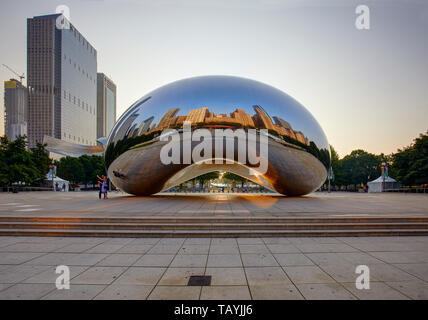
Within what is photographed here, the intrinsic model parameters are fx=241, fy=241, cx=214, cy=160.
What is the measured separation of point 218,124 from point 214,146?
1.28m

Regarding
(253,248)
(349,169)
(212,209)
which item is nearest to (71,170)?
(212,209)

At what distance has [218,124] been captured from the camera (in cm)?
1238

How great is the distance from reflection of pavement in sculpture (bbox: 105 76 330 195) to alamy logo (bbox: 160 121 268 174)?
222 mm

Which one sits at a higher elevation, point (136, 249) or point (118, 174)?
point (118, 174)

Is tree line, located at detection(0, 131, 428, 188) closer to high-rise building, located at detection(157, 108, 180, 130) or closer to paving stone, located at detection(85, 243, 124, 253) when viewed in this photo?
high-rise building, located at detection(157, 108, 180, 130)

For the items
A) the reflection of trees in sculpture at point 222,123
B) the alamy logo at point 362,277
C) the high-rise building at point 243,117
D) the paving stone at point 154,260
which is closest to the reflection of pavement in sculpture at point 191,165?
the reflection of trees in sculpture at point 222,123

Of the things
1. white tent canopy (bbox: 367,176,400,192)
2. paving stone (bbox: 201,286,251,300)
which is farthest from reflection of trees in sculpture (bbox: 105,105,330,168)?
white tent canopy (bbox: 367,176,400,192)

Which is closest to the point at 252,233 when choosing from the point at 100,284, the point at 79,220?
the point at 100,284

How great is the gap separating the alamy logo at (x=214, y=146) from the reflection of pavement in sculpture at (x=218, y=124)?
0.22m

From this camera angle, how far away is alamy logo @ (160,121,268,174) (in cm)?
1245

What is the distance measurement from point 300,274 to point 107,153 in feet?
44.3

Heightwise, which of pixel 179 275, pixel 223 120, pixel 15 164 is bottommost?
pixel 179 275

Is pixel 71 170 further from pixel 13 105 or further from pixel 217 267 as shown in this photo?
pixel 13 105

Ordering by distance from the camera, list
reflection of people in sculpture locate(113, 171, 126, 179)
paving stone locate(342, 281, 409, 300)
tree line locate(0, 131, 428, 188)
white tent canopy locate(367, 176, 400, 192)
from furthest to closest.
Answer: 1. white tent canopy locate(367, 176, 400, 192)
2. tree line locate(0, 131, 428, 188)
3. reflection of people in sculpture locate(113, 171, 126, 179)
4. paving stone locate(342, 281, 409, 300)
